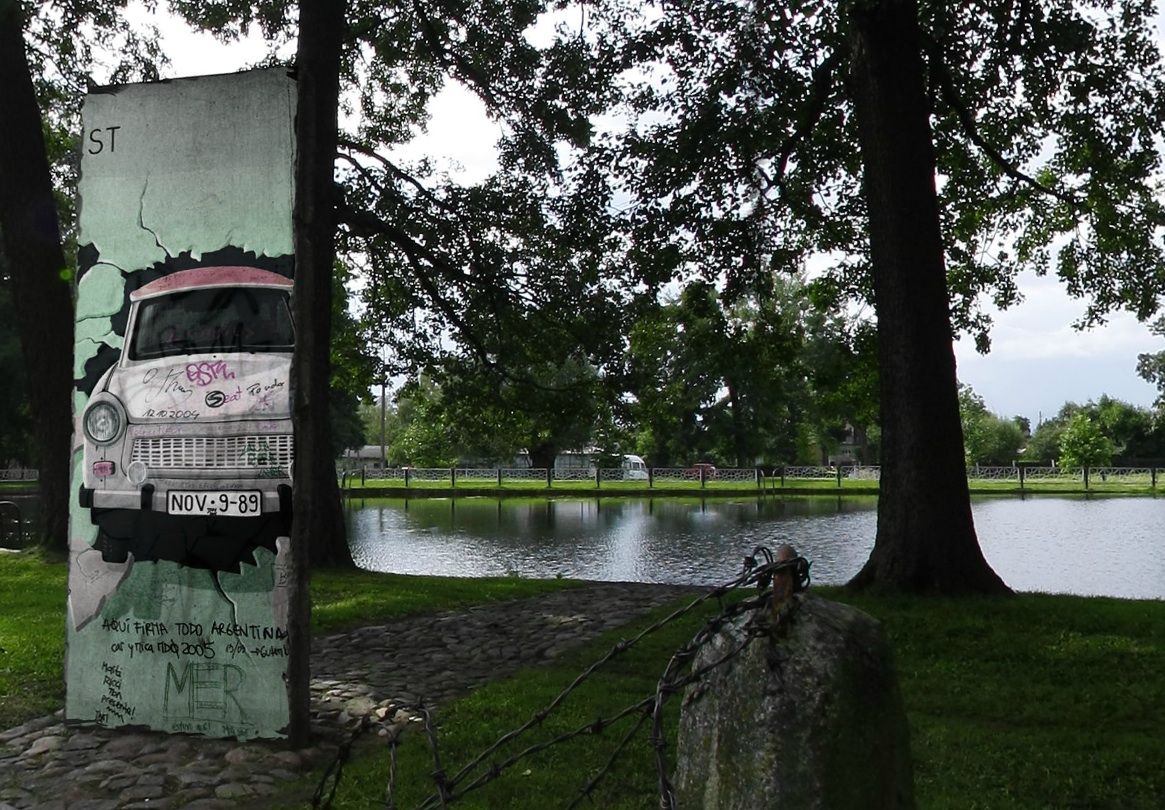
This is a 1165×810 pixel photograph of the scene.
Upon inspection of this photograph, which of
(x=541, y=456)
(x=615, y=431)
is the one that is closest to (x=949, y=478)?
(x=615, y=431)

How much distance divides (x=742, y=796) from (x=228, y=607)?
14.5 ft

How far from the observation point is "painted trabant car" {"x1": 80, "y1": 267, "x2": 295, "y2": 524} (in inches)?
223

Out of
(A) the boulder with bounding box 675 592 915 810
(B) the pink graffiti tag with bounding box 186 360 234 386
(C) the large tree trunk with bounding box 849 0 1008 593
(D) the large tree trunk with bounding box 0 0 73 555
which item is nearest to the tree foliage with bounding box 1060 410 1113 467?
(C) the large tree trunk with bounding box 849 0 1008 593

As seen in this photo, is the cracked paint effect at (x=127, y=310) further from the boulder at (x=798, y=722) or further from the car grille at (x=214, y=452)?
the boulder at (x=798, y=722)

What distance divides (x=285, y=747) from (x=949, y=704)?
4.28m

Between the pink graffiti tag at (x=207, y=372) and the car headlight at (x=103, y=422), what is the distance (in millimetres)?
549

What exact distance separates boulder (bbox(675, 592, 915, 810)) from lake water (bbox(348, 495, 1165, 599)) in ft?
42.9

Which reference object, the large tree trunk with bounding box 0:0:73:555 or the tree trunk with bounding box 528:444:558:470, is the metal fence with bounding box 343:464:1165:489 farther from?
the large tree trunk with bounding box 0:0:73:555

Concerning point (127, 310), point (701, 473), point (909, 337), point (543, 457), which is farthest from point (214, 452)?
point (543, 457)

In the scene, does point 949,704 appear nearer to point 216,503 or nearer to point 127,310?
point 216,503

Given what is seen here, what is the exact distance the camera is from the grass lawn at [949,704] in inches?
191

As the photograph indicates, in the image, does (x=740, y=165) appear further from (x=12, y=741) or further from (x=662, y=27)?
(x=12, y=741)

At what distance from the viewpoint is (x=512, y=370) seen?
17.3 meters

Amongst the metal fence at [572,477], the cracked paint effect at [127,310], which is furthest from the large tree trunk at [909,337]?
the metal fence at [572,477]
